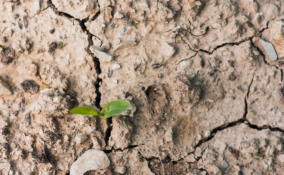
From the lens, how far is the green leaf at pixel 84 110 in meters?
2.01

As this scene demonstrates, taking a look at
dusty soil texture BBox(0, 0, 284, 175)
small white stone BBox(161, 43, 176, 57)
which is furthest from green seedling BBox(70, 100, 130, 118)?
small white stone BBox(161, 43, 176, 57)

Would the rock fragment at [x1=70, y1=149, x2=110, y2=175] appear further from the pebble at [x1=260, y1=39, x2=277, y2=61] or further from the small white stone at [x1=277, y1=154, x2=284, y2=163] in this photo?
the pebble at [x1=260, y1=39, x2=277, y2=61]

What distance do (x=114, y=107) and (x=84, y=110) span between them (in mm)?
233

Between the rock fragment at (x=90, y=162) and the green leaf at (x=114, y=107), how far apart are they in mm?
310

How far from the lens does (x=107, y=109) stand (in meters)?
2.08

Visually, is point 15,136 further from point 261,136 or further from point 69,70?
point 261,136

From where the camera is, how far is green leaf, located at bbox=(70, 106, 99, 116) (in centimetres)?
201

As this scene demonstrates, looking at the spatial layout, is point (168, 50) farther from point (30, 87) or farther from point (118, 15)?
point (30, 87)

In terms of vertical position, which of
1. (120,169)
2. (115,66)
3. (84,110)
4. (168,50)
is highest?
(168,50)

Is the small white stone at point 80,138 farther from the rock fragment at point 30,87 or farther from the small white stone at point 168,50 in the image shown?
the small white stone at point 168,50

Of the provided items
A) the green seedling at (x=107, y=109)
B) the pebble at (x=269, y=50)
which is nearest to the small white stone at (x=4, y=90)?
the green seedling at (x=107, y=109)

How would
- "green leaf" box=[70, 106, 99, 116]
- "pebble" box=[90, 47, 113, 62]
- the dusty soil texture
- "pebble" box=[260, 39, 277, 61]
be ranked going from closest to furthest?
1. "green leaf" box=[70, 106, 99, 116]
2. the dusty soil texture
3. "pebble" box=[90, 47, 113, 62]
4. "pebble" box=[260, 39, 277, 61]

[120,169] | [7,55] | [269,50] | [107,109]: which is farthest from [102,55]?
[269,50]

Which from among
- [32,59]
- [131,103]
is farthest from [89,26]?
[131,103]
